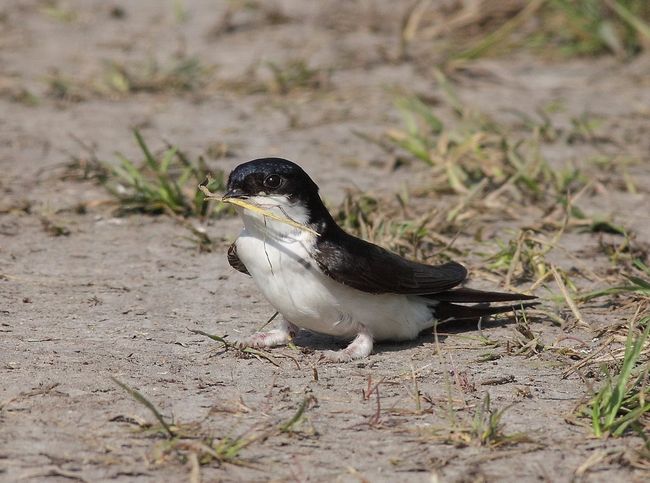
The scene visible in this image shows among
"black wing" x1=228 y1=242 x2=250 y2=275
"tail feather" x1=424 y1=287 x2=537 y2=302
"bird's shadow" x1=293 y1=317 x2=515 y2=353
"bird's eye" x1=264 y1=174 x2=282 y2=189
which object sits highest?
"bird's eye" x1=264 y1=174 x2=282 y2=189

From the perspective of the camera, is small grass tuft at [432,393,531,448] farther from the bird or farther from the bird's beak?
the bird's beak

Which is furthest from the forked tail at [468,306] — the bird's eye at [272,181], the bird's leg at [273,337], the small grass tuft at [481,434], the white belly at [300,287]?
the small grass tuft at [481,434]

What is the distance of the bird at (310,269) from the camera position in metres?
4.54

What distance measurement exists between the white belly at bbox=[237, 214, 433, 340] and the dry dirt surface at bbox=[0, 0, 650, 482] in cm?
→ 18

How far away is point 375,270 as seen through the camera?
15.3ft

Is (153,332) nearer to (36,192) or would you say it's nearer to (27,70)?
(36,192)

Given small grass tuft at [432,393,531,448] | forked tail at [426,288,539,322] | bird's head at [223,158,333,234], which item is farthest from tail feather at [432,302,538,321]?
small grass tuft at [432,393,531,448]

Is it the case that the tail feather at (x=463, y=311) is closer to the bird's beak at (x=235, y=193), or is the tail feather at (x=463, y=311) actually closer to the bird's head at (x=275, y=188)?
the bird's head at (x=275, y=188)

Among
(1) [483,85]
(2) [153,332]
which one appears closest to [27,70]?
(1) [483,85]

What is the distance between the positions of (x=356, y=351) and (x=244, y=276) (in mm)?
1188

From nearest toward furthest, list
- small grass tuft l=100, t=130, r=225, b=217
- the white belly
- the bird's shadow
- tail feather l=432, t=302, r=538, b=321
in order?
the white belly
the bird's shadow
tail feather l=432, t=302, r=538, b=321
small grass tuft l=100, t=130, r=225, b=217

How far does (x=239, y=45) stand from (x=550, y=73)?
258 centimetres

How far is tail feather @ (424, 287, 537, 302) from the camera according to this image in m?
5.05

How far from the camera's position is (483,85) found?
9.23 metres
